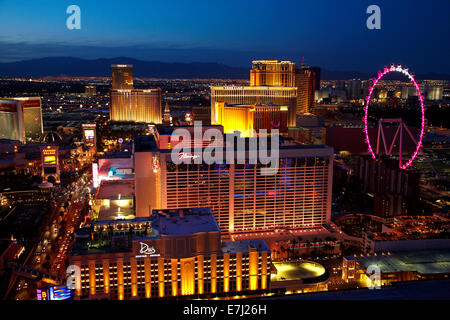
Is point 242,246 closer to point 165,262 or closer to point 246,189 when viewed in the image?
point 165,262

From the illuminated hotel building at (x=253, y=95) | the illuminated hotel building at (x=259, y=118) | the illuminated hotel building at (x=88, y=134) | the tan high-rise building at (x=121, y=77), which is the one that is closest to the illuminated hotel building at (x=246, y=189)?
the illuminated hotel building at (x=259, y=118)

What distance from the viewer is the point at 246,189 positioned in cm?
2297

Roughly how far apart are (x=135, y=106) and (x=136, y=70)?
2591 inches

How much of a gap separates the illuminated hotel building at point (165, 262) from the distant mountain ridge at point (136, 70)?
83.3m

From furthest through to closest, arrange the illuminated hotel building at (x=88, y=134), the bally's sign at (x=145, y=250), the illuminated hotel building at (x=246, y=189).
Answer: the illuminated hotel building at (x=88, y=134) < the illuminated hotel building at (x=246, y=189) < the bally's sign at (x=145, y=250)

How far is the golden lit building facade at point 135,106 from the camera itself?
59.0 m

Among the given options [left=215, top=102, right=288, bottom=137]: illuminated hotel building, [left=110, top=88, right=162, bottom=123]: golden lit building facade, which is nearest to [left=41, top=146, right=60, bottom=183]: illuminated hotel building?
[left=215, top=102, right=288, bottom=137]: illuminated hotel building

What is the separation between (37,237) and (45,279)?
5519 millimetres

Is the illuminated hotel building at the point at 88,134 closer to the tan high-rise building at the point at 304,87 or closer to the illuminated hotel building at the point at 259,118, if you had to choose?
the illuminated hotel building at the point at 259,118

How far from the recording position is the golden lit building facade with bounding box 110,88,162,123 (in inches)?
2322

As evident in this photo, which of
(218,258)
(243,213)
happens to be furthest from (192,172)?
(218,258)

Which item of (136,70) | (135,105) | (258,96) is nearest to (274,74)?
(258,96)

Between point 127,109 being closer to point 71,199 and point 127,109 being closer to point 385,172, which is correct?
point 71,199
